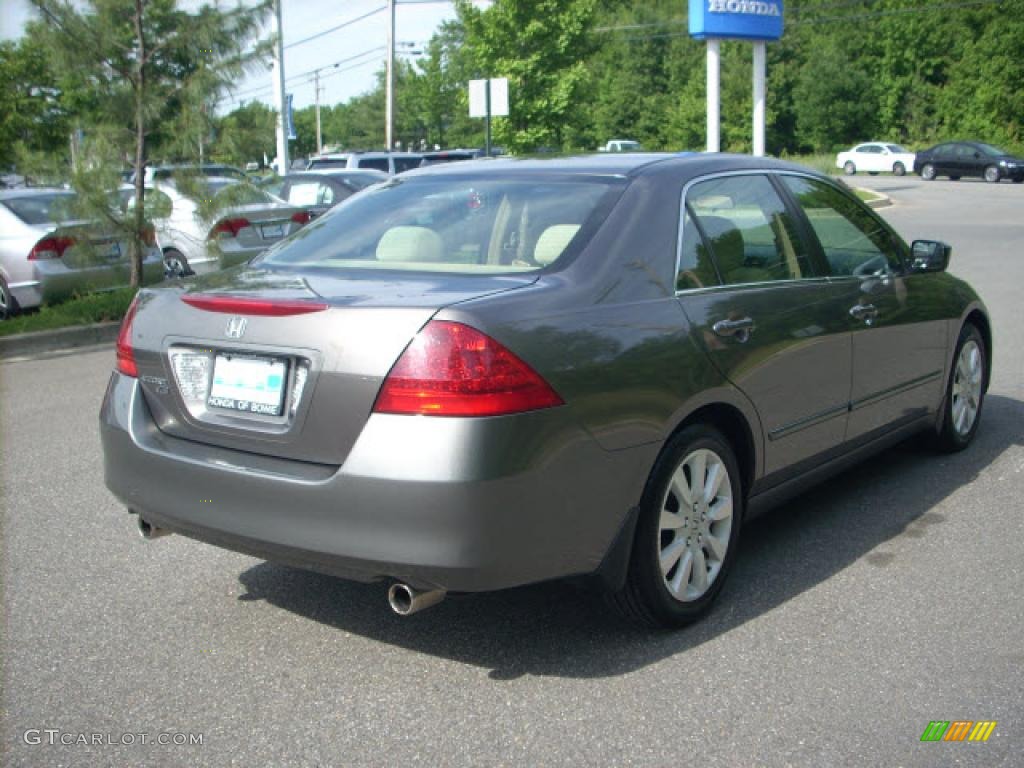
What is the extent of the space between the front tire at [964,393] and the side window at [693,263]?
7.61 feet

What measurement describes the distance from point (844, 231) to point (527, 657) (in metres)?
2.65

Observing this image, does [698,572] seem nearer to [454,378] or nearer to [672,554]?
[672,554]

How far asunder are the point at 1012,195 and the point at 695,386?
35.6 metres

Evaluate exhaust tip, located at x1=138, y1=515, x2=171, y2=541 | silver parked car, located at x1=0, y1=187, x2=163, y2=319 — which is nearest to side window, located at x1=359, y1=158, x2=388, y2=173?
silver parked car, located at x1=0, y1=187, x2=163, y2=319

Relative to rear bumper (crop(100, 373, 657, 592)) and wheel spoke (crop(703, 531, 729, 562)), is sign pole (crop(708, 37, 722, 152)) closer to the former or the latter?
wheel spoke (crop(703, 531, 729, 562))

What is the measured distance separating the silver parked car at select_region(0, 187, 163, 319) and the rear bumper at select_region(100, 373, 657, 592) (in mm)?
8565

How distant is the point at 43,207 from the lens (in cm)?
1209

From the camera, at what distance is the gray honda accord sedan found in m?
3.24

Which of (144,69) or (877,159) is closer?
(144,69)

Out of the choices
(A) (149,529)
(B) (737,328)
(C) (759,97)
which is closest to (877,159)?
(C) (759,97)

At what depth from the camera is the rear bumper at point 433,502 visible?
3189 mm

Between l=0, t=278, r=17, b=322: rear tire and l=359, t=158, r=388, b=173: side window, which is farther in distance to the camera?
l=359, t=158, r=388, b=173: side window

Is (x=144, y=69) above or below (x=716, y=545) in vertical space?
above

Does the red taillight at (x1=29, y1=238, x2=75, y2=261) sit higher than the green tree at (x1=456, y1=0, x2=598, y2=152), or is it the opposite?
the green tree at (x1=456, y1=0, x2=598, y2=152)
